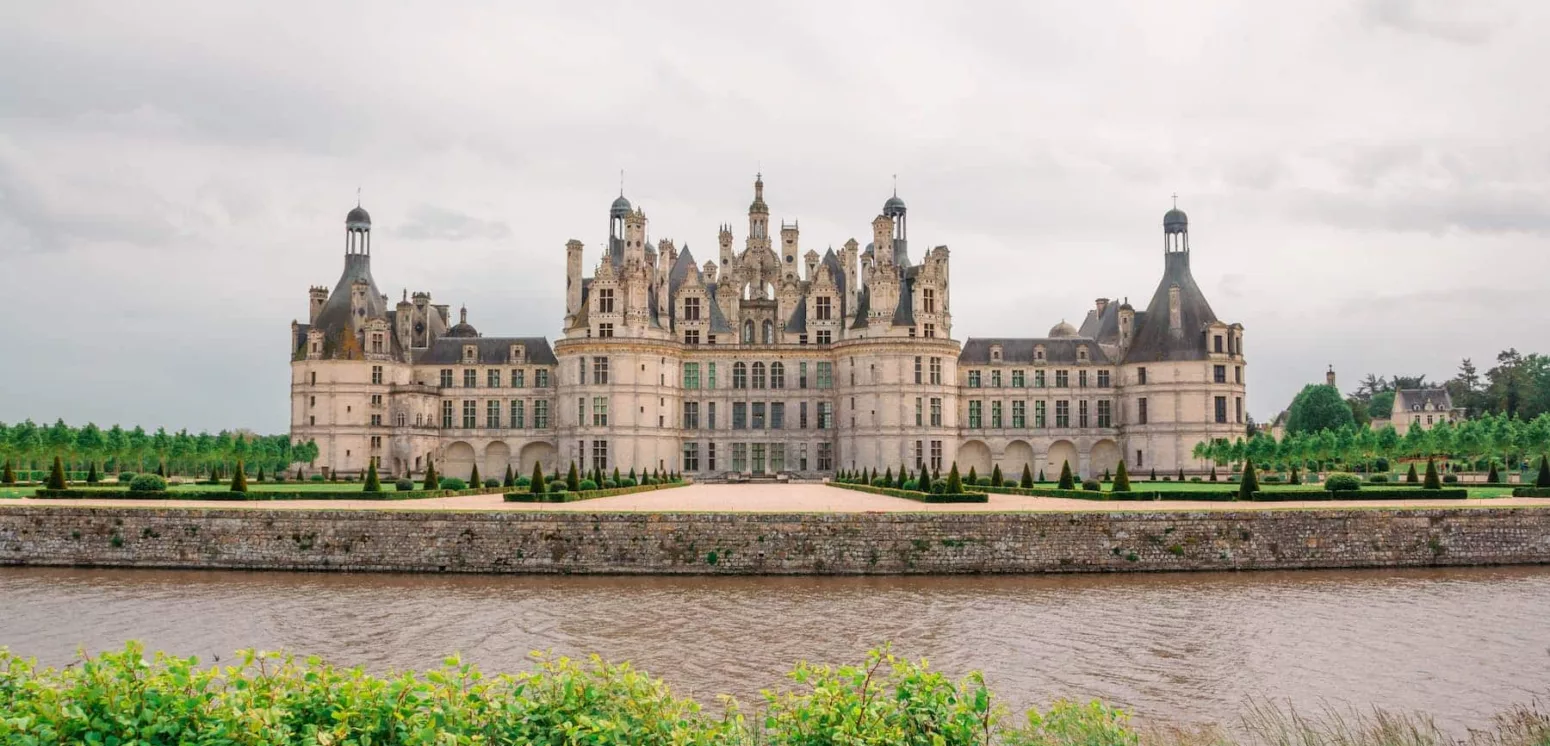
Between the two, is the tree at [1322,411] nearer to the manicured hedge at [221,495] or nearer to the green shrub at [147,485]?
A: the manicured hedge at [221,495]

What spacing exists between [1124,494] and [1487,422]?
34670 millimetres

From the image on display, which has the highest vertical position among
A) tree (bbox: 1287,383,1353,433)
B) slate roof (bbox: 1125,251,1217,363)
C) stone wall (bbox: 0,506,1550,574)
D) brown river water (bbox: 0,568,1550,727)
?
slate roof (bbox: 1125,251,1217,363)

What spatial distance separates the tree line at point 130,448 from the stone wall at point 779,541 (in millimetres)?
30746

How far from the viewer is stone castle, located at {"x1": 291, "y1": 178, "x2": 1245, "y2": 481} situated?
68375mm

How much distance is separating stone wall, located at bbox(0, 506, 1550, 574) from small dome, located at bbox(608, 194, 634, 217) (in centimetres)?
4736

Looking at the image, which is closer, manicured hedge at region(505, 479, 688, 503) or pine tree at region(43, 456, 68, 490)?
manicured hedge at region(505, 479, 688, 503)

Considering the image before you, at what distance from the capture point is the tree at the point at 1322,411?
88.6 m

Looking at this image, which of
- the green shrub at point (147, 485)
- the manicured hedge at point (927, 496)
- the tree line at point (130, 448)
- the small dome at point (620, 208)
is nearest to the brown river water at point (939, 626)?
the manicured hedge at point (927, 496)

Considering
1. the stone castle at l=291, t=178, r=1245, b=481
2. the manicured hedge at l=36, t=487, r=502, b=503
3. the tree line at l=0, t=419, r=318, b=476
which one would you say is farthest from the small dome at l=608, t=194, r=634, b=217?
the manicured hedge at l=36, t=487, r=502, b=503

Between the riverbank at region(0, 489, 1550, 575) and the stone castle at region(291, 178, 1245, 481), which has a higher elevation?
the stone castle at region(291, 178, 1245, 481)

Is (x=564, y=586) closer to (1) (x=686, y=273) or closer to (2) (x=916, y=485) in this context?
(2) (x=916, y=485)

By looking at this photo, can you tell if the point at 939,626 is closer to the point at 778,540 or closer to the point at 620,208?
the point at 778,540

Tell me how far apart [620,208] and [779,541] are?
50.6 meters

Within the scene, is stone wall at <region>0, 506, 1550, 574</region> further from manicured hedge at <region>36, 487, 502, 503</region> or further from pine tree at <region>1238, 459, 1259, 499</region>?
pine tree at <region>1238, 459, 1259, 499</region>
